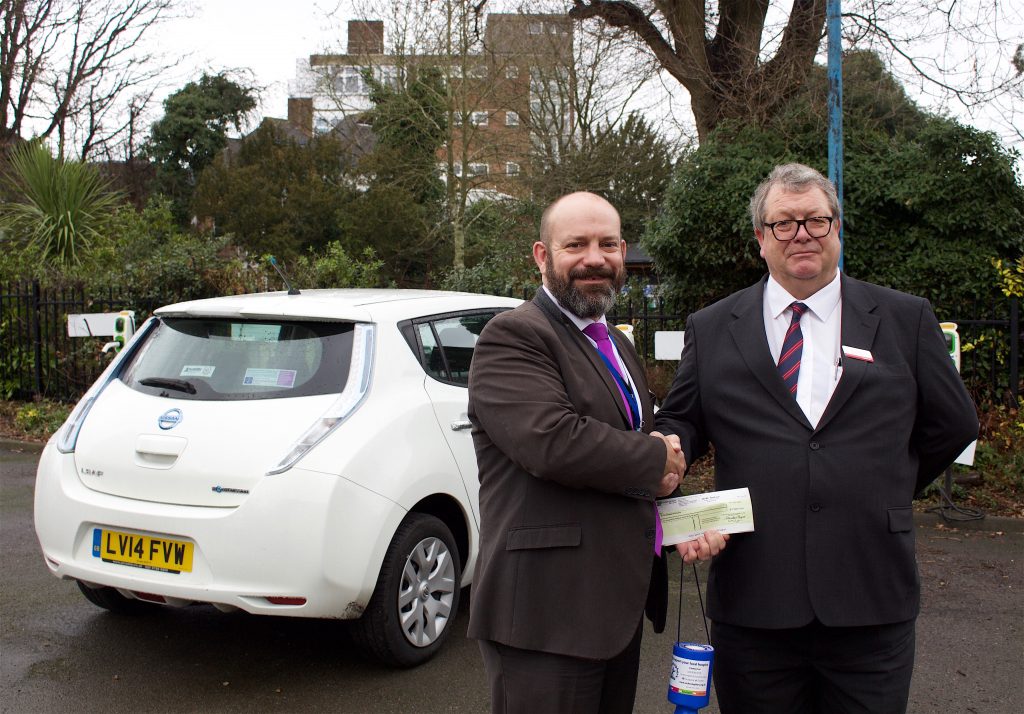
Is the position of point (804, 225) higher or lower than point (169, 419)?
higher

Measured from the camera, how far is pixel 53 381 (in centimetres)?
1149

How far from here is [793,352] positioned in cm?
231

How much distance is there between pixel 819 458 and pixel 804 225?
59cm

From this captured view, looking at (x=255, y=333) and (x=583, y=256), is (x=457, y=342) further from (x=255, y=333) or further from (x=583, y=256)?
(x=583, y=256)

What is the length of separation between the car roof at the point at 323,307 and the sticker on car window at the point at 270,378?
28 cm

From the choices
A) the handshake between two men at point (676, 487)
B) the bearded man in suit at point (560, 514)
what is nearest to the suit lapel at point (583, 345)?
the bearded man in suit at point (560, 514)

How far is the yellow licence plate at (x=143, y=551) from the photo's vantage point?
3.61m

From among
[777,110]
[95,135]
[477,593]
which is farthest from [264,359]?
[95,135]

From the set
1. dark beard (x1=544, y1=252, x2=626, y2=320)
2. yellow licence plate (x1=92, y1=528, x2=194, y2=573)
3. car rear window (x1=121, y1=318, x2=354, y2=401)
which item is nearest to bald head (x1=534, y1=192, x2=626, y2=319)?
dark beard (x1=544, y1=252, x2=626, y2=320)

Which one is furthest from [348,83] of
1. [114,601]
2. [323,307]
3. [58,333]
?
[323,307]

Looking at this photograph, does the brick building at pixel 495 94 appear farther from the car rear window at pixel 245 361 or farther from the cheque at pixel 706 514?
the cheque at pixel 706 514

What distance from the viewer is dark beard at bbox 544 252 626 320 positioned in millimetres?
2283

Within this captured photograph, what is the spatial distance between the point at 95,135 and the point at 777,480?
28245mm

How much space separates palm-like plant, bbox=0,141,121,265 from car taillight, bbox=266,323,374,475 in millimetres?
11068
